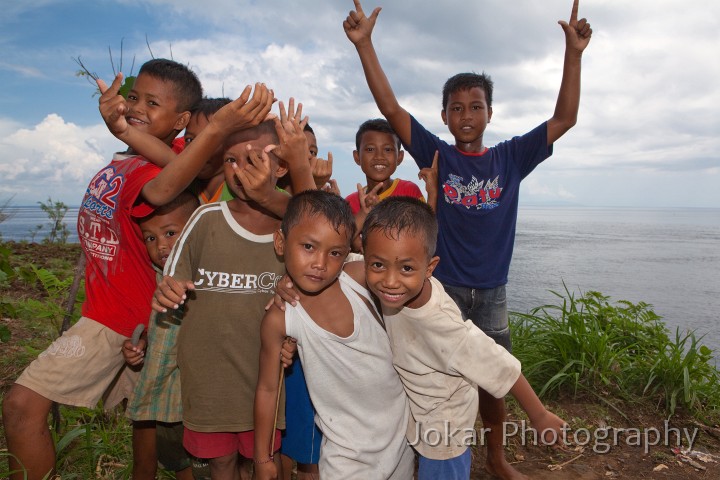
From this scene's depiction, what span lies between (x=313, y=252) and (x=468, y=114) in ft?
5.70

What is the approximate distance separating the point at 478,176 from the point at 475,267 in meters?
0.56

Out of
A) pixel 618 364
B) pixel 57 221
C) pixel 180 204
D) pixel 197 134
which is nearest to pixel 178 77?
pixel 197 134

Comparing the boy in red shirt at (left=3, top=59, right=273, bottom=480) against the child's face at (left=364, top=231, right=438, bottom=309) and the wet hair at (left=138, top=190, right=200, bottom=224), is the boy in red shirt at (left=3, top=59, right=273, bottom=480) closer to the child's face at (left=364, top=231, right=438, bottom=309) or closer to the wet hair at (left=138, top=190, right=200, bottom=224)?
the wet hair at (left=138, top=190, right=200, bottom=224)

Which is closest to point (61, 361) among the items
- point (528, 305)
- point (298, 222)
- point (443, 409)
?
point (298, 222)

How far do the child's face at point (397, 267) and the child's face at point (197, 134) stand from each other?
36.7 inches

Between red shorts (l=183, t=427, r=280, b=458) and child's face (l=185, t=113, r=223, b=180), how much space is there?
1.17m

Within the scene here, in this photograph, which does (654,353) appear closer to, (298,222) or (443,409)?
(443,409)

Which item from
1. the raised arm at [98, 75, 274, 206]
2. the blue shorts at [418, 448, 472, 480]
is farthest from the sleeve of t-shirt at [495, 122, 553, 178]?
the blue shorts at [418, 448, 472, 480]

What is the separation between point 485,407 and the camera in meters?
2.77

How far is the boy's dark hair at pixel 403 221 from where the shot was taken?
195cm

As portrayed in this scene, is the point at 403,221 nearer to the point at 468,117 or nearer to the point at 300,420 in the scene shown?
the point at 300,420

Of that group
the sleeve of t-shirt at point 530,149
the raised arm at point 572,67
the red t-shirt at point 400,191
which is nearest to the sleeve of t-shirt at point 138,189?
the red t-shirt at point 400,191

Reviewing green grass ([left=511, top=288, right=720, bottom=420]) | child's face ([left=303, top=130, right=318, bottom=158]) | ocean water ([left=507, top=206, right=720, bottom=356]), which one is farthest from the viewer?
ocean water ([left=507, top=206, right=720, bottom=356])

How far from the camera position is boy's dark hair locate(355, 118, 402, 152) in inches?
138
